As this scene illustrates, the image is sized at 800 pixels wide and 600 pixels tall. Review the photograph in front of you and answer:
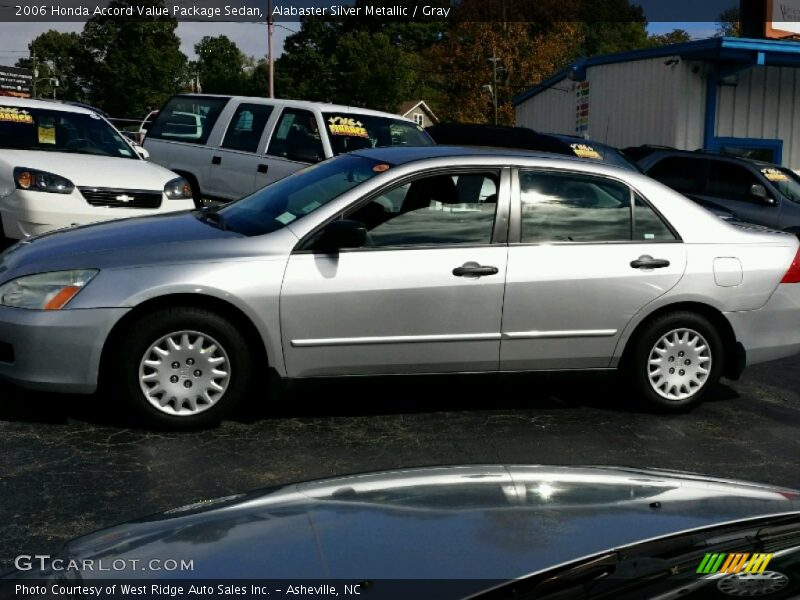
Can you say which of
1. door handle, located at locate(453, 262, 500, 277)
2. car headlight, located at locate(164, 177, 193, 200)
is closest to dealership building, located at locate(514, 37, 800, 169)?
→ car headlight, located at locate(164, 177, 193, 200)

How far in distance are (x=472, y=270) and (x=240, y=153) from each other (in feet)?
22.1

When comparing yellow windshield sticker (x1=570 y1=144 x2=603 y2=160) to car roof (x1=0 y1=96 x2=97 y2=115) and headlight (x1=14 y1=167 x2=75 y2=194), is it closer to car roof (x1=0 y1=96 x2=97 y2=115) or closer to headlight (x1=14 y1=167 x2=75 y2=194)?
car roof (x1=0 y1=96 x2=97 y2=115)

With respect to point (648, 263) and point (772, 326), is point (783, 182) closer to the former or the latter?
point (772, 326)

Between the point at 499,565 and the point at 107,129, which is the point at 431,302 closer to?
the point at 499,565

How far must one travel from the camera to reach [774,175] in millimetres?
15414

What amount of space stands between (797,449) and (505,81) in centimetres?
5334

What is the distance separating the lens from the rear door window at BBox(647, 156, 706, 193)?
15.8 metres

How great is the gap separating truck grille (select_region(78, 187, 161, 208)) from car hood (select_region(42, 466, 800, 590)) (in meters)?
7.27

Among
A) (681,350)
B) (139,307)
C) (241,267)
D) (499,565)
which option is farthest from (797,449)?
(499,565)

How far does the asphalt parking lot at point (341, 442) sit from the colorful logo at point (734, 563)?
273 cm

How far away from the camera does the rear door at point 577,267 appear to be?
5711 mm

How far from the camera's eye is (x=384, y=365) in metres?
5.52

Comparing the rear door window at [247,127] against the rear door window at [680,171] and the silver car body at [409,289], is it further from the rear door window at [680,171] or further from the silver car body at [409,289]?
the rear door window at [680,171]
